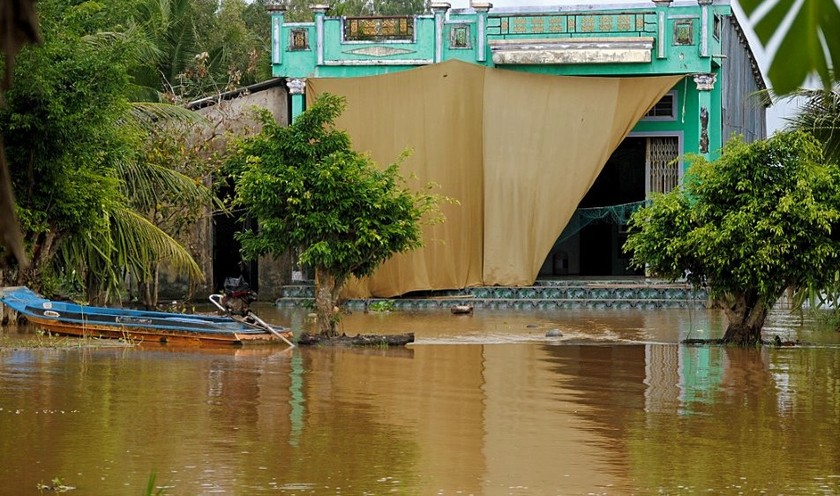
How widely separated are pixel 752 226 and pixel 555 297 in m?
8.69

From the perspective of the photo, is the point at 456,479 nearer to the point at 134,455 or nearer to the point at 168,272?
the point at 134,455

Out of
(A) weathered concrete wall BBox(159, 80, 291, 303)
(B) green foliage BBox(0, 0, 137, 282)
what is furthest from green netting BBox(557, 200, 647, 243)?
(B) green foliage BBox(0, 0, 137, 282)

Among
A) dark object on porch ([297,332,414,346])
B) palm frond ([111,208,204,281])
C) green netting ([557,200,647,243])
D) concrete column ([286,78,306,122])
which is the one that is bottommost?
dark object on porch ([297,332,414,346])

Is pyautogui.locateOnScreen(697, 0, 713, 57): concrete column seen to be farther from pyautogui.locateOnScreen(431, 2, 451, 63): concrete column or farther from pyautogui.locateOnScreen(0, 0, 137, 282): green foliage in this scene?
pyautogui.locateOnScreen(0, 0, 137, 282): green foliage

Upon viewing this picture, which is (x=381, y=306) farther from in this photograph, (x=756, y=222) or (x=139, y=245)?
(x=756, y=222)

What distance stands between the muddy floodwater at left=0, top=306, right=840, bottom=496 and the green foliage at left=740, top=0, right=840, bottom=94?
6.38 meters

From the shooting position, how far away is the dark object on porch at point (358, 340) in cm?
1484

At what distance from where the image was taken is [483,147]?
22734mm

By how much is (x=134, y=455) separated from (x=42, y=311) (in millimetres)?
7586

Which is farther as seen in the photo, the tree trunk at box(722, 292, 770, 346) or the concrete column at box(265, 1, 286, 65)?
the concrete column at box(265, 1, 286, 65)

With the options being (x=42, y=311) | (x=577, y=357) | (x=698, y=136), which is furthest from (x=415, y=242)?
(x=698, y=136)

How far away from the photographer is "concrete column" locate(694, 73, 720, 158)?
73.9 feet

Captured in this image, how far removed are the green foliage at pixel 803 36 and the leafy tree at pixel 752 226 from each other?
1386cm

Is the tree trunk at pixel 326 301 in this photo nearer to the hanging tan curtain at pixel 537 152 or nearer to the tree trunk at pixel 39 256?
the tree trunk at pixel 39 256
